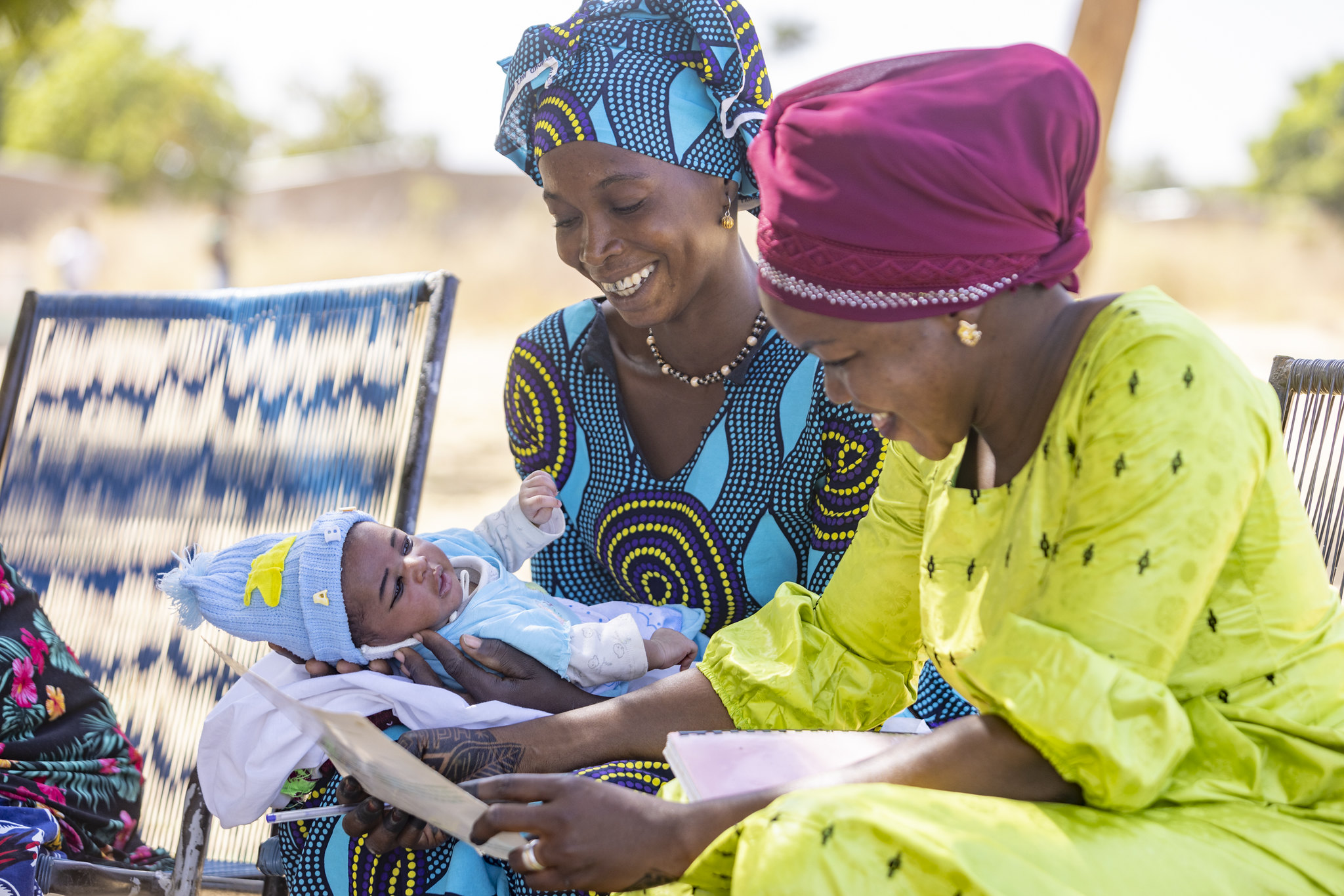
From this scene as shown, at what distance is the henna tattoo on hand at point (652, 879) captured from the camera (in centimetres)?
134

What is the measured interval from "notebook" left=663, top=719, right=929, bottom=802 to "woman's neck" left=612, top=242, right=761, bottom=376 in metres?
1.03

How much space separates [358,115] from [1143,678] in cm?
5683

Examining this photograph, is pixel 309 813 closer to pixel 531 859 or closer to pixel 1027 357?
pixel 531 859

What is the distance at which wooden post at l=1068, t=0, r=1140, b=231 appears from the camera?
19.1 feet

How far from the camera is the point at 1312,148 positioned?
118ft

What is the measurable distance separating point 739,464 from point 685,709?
0.67 m

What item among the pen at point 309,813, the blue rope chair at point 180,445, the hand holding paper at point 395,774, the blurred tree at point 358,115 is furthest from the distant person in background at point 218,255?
the blurred tree at point 358,115

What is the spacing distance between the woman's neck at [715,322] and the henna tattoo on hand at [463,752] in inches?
40.1

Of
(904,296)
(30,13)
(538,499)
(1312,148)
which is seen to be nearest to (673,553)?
(538,499)

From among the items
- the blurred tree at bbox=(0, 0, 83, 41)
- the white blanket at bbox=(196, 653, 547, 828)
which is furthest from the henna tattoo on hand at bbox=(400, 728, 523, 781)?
the blurred tree at bbox=(0, 0, 83, 41)

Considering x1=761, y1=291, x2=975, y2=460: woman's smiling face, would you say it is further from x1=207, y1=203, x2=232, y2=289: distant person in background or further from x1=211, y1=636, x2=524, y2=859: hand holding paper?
x1=207, y1=203, x2=232, y2=289: distant person in background

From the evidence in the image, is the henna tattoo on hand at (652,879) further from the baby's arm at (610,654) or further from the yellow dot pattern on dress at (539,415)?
the yellow dot pattern on dress at (539,415)

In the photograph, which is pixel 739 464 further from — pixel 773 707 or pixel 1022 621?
pixel 1022 621

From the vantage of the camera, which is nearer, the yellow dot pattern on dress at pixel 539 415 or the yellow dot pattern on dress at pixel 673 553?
Result: the yellow dot pattern on dress at pixel 673 553
